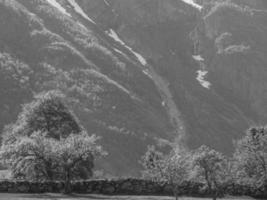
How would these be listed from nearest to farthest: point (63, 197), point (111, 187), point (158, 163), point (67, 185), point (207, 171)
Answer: point (63, 197) < point (67, 185) < point (207, 171) < point (111, 187) < point (158, 163)

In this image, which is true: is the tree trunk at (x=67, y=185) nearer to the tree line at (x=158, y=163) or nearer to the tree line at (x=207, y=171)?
the tree line at (x=158, y=163)

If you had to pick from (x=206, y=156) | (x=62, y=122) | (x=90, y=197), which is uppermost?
(x=62, y=122)

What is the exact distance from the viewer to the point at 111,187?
6481 cm

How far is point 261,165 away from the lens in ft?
259

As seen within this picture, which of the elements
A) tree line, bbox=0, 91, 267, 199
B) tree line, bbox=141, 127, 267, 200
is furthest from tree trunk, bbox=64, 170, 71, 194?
tree line, bbox=141, 127, 267, 200

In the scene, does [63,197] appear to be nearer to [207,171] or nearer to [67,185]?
[67,185]

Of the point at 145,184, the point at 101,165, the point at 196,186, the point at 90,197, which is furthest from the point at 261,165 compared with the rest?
the point at 101,165

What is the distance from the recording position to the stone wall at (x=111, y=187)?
62.3 meters

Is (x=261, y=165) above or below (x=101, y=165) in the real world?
below

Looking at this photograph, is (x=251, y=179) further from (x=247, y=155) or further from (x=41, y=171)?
(x=41, y=171)

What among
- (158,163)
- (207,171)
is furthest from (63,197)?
(207,171)

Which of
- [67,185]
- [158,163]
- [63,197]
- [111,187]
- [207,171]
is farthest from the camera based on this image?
[158,163]

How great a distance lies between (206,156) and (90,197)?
45.9 feet

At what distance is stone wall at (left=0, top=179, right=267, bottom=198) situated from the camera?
62.3 m
